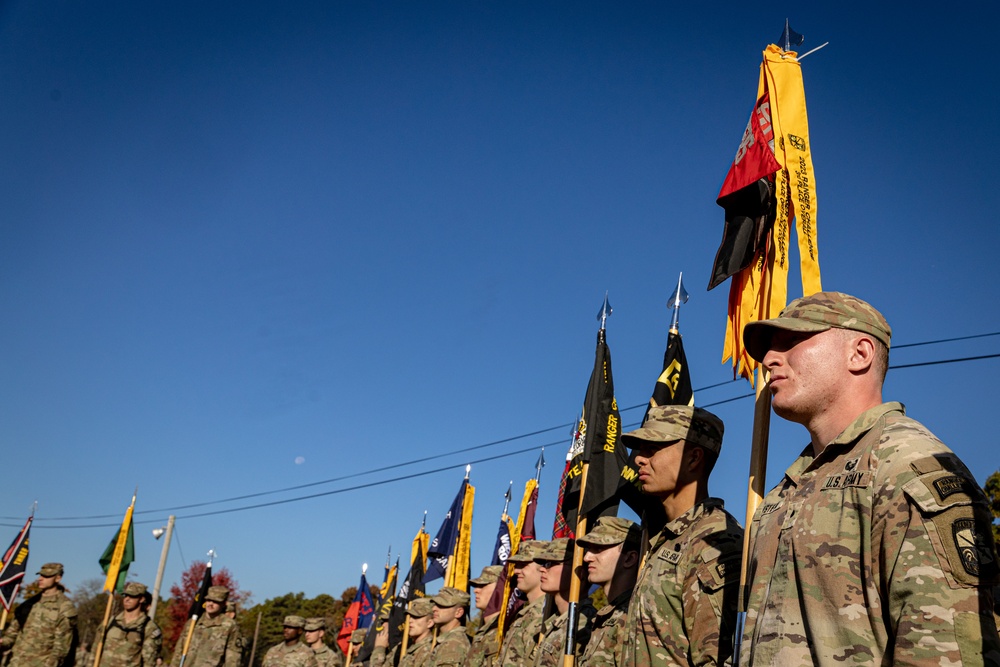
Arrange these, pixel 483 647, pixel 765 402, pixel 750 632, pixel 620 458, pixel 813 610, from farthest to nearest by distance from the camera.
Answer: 1. pixel 483 647
2. pixel 620 458
3. pixel 765 402
4. pixel 750 632
5. pixel 813 610

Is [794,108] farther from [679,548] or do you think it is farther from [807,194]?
[679,548]

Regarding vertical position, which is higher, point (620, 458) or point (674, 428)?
point (620, 458)

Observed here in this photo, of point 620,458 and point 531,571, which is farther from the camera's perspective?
point 531,571

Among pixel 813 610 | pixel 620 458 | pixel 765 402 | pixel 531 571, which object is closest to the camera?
pixel 813 610

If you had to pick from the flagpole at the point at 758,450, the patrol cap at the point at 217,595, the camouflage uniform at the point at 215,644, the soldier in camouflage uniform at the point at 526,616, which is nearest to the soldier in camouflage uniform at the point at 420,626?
the soldier in camouflage uniform at the point at 526,616

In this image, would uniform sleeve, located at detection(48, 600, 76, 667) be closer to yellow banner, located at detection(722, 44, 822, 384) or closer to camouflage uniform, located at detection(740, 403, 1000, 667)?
yellow banner, located at detection(722, 44, 822, 384)

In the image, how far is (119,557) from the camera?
1781 cm

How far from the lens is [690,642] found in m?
3.70

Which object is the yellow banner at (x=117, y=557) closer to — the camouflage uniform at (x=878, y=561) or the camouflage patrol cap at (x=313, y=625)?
the camouflage patrol cap at (x=313, y=625)

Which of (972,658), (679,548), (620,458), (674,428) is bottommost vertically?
(972,658)

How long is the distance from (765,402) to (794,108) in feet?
6.51

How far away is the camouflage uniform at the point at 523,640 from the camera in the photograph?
7.81m

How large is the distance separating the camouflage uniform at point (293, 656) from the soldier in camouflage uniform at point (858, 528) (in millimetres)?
12828

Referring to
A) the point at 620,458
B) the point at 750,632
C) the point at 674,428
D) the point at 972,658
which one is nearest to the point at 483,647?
the point at 620,458
